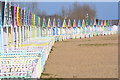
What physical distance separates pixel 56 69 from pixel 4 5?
115 inches

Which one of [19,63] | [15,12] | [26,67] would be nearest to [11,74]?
[26,67]

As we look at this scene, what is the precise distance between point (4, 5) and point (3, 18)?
46 cm

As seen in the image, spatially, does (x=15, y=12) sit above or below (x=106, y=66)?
above

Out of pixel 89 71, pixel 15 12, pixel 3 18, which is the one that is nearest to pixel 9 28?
pixel 15 12

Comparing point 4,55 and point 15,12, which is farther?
point 15,12

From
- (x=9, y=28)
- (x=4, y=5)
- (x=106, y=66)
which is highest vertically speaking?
(x=4, y=5)

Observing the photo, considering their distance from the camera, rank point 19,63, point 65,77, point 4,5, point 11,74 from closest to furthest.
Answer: point 11,74
point 19,63
point 65,77
point 4,5

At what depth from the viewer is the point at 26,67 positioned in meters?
8.62

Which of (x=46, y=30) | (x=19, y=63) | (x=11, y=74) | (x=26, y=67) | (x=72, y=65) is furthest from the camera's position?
(x=46, y=30)

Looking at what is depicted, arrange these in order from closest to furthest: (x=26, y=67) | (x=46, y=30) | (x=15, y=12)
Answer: (x=26, y=67) → (x=15, y=12) → (x=46, y=30)

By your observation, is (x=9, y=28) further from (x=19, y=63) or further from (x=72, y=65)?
(x=19, y=63)

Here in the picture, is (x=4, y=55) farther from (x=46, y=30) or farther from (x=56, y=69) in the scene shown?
(x=46, y=30)

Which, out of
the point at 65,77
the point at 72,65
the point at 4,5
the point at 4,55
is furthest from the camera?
the point at 72,65

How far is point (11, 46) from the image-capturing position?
13.5 meters
